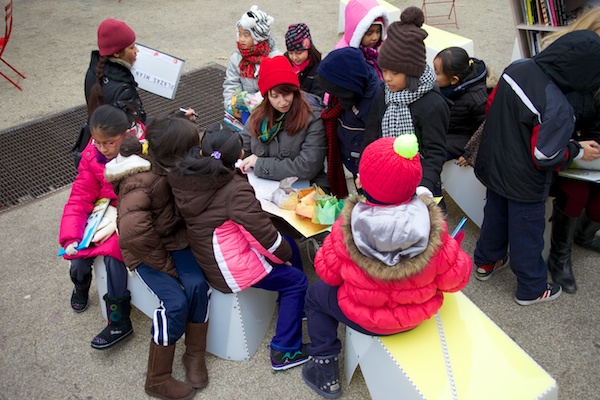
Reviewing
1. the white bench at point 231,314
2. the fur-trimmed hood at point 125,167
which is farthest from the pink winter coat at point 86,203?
the fur-trimmed hood at point 125,167

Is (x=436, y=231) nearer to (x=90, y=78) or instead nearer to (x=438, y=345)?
(x=438, y=345)

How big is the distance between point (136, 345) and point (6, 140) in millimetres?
3582

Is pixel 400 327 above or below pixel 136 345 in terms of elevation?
above

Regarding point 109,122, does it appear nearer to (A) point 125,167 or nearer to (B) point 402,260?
(A) point 125,167

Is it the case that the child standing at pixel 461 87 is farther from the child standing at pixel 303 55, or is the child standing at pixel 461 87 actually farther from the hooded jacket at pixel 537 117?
the child standing at pixel 303 55

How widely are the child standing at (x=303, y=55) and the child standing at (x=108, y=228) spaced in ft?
5.21

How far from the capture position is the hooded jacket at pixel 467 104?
3.99 metres

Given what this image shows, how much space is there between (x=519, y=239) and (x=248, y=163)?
1.83 metres

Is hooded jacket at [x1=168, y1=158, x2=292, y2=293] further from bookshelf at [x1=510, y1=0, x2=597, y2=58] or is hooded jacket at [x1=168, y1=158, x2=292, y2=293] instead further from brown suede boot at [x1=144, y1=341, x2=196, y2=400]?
bookshelf at [x1=510, y1=0, x2=597, y2=58]

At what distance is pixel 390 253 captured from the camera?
7.50 feet

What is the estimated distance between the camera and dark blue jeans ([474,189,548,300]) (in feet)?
10.8

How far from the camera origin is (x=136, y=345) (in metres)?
3.45

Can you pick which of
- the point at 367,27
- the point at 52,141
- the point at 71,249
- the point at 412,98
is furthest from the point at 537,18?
the point at 52,141

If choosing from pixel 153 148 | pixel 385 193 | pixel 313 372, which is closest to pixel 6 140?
pixel 153 148
